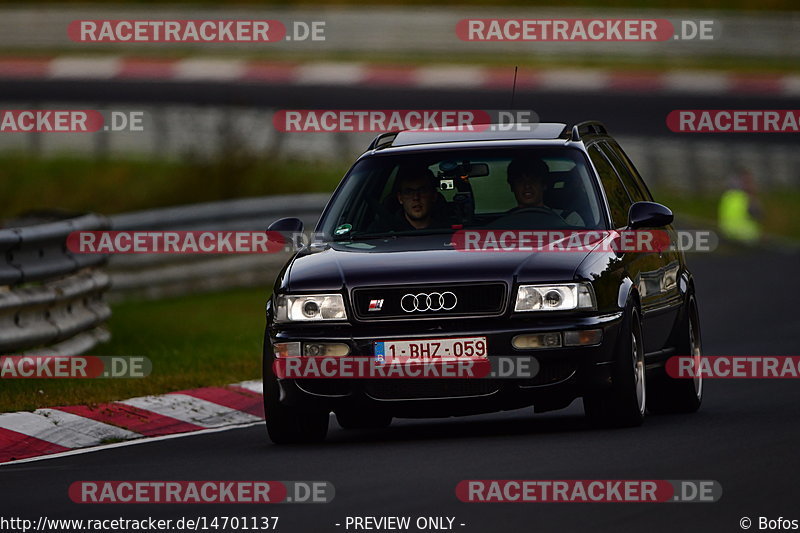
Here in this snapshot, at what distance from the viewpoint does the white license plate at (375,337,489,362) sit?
10141 millimetres

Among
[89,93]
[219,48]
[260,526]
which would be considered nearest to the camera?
[260,526]

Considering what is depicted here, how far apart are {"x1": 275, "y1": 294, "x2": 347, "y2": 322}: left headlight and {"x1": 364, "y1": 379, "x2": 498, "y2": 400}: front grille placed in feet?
1.37

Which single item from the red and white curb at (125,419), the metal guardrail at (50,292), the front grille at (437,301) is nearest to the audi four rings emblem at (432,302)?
the front grille at (437,301)

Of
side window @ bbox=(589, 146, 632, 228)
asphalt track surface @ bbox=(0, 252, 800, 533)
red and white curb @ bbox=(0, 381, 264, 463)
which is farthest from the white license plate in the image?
red and white curb @ bbox=(0, 381, 264, 463)

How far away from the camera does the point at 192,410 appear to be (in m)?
12.3

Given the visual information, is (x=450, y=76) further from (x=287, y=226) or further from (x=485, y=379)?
(x=485, y=379)

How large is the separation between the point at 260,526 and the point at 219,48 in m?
34.6

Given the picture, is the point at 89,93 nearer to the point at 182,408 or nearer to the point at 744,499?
the point at 182,408

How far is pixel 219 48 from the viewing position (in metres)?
42.0

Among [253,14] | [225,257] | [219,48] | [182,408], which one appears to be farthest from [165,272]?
[219,48]

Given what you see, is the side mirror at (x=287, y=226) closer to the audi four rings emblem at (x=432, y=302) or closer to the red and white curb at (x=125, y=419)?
the red and white curb at (x=125, y=419)

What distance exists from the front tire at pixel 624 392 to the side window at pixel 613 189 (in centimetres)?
80

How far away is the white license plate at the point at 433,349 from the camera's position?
33.3ft

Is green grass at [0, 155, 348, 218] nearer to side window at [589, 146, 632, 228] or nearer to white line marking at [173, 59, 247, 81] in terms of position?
white line marking at [173, 59, 247, 81]
